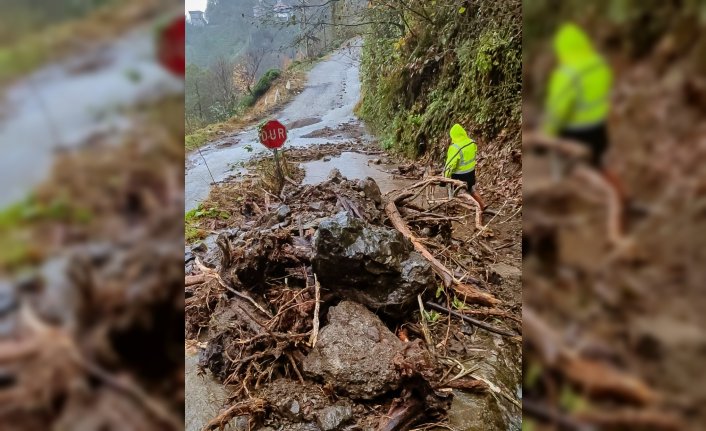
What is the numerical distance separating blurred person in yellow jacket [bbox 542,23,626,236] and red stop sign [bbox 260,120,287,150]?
3242 millimetres

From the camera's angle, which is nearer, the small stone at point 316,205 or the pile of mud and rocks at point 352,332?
the pile of mud and rocks at point 352,332

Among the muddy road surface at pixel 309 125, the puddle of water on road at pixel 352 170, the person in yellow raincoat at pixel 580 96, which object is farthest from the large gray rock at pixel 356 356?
the puddle of water on road at pixel 352 170

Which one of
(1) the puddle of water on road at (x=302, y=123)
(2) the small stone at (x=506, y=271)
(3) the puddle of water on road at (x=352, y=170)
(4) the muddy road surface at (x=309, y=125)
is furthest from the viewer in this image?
(1) the puddle of water on road at (x=302, y=123)

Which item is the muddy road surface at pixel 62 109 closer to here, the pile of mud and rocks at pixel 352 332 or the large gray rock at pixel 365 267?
the pile of mud and rocks at pixel 352 332

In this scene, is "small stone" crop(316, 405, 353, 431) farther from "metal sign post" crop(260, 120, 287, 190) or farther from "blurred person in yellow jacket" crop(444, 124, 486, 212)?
"metal sign post" crop(260, 120, 287, 190)

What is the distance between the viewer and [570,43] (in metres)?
0.19

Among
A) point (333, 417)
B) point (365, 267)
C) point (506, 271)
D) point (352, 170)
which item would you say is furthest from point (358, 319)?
point (352, 170)

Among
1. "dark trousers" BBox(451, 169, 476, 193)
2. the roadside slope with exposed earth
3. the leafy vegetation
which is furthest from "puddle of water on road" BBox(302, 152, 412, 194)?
the roadside slope with exposed earth

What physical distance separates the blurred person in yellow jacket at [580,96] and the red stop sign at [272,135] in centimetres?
324

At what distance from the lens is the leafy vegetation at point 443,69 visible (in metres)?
3.31

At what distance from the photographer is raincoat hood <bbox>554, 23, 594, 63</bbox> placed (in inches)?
7.3

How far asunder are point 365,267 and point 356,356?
35 cm

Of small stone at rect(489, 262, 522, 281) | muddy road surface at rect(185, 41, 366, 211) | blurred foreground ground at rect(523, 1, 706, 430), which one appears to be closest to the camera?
blurred foreground ground at rect(523, 1, 706, 430)

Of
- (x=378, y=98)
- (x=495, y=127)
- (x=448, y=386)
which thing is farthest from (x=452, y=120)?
(x=448, y=386)
